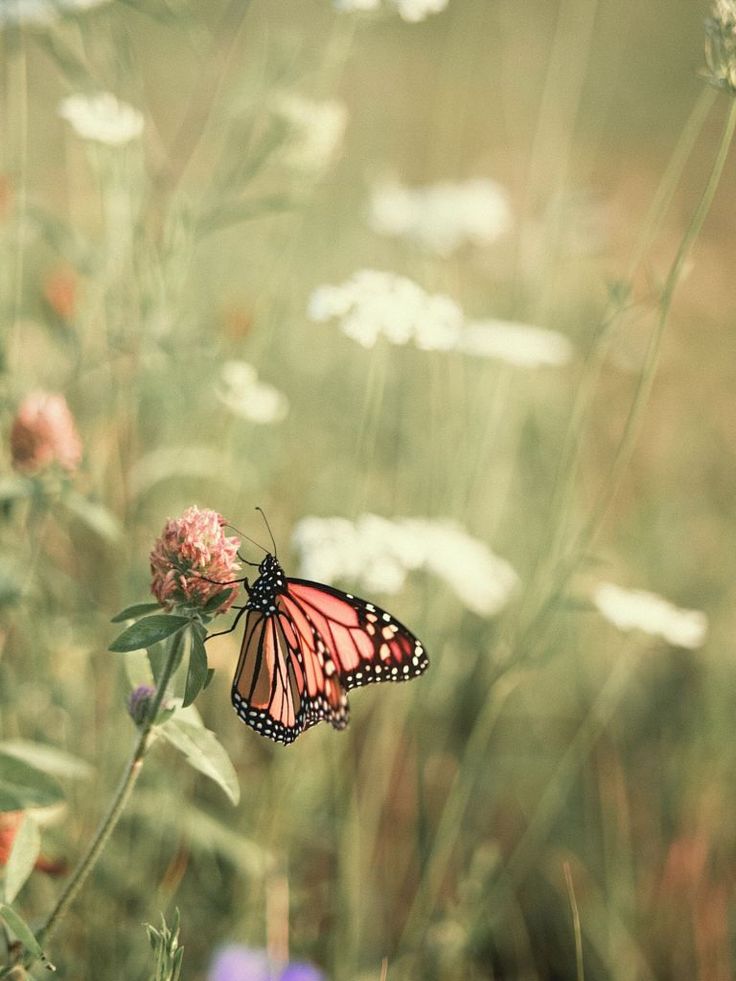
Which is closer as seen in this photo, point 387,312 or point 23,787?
point 23,787

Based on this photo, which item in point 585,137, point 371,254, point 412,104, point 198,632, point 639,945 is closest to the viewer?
point 198,632

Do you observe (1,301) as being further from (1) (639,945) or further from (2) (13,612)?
(1) (639,945)

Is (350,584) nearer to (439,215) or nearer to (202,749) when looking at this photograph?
(202,749)

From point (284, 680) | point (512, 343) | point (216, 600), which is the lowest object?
point (216, 600)

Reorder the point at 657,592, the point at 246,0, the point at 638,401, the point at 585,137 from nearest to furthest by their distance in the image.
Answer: the point at 638,401
the point at 246,0
the point at 657,592
the point at 585,137

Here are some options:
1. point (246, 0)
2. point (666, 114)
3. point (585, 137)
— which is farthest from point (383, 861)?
point (666, 114)

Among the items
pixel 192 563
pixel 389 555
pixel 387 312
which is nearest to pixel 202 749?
pixel 192 563
